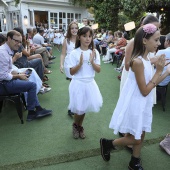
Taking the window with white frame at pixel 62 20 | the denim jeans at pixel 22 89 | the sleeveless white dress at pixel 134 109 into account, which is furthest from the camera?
the window with white frame at pixel 62 20

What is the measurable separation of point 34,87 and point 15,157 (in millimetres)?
1215

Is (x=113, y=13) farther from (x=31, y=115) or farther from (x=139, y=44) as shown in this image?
(x=139, y=44)

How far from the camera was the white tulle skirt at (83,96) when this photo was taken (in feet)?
7.92

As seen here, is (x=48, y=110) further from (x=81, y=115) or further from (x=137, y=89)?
(x=137, y=89)

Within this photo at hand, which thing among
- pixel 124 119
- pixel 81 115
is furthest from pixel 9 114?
pixel 124 119

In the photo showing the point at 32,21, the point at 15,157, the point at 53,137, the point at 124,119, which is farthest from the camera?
the point at 32,21

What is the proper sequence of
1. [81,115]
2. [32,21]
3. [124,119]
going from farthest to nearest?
[32,21] < [81,115] < [124,119]

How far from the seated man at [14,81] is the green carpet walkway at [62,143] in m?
0.18

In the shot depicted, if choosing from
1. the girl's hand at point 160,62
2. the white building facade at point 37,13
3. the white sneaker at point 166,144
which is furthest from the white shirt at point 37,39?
the white building facade at point 37,13

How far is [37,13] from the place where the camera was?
17.8 m

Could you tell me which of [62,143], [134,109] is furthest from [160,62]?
[62,143]

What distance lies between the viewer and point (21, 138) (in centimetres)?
269

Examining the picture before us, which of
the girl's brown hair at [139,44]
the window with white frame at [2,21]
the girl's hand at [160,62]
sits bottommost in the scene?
the girl's hand at [160,62]

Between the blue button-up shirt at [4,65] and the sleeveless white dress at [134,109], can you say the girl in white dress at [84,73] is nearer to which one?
the sleeveless white dress at [134,109]
